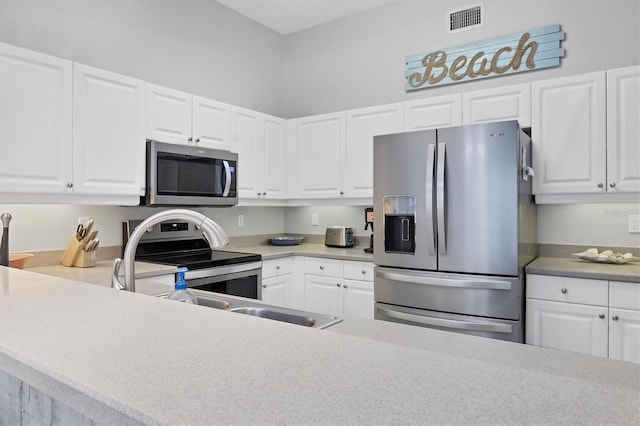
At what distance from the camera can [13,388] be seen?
3.62 feet

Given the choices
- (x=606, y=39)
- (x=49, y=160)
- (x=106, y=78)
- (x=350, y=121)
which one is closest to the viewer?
(x=49, y=160)

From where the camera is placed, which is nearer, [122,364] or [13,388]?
[122,364]

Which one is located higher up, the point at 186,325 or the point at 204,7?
the point at 204,7

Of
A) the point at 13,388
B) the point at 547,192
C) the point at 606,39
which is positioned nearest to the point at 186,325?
the point at 13,388

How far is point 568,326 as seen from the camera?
7.91 ft

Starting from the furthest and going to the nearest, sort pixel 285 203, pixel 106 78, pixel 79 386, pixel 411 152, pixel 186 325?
pixel 285 203 → pixel 411 152 → pixel 106 78 → pixel 186 325 → pixel 79 386

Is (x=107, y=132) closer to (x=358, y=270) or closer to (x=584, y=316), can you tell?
(x=358, y=270)

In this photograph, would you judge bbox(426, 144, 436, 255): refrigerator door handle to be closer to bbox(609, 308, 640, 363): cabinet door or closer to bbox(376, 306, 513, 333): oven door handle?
bbox(376, 306, 513, 333): oven door handle

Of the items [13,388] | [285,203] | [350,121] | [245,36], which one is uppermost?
[245,36]

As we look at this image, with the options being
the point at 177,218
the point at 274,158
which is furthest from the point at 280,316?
the point at 274,158

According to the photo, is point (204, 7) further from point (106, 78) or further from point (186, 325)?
point (186, 325)

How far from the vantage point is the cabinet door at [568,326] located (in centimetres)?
233

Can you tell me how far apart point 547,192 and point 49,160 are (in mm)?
2963

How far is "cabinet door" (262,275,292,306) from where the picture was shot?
3.34m
